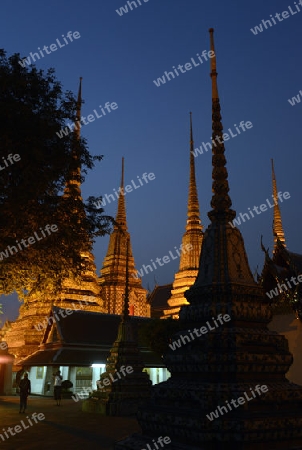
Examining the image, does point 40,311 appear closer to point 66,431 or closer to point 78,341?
point 78,341

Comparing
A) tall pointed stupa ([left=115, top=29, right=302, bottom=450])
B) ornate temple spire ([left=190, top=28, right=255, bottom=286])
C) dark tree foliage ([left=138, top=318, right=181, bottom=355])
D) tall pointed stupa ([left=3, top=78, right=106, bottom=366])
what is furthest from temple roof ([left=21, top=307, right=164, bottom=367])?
tall pointed stupa ([left=115, top=29, right=302, bottom=450])

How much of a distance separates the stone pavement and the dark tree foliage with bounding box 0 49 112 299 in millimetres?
4251

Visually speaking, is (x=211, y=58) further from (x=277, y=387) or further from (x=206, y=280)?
(x=277, y=387)

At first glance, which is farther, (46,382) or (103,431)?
(46,382)

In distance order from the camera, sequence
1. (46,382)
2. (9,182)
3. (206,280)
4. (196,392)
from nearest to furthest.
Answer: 1. (196,392)
2. (206,280)
3. (9,182)
4. (46,382)

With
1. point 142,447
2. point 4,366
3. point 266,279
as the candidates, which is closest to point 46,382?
point 4,366

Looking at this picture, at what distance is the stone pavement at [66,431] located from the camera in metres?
9.37

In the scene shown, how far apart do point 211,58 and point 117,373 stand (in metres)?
13.7

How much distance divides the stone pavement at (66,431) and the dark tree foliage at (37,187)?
425 cm

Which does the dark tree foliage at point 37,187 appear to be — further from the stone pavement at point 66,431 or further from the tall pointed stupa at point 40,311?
the tall pointed stupa at point 40,311

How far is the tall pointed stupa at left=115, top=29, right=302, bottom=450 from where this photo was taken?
16.2 feet

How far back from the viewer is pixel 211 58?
7.59 meters

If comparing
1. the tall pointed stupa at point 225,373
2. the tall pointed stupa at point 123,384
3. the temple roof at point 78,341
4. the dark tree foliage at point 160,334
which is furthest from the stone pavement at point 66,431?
the dark tree foliage at point 160,334

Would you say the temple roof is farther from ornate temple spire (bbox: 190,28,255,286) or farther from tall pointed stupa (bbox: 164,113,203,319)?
ornate temple spire (bbox: 190,28,255,286)
